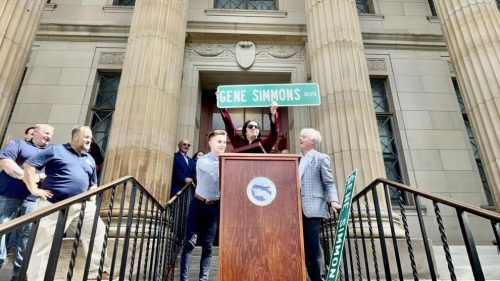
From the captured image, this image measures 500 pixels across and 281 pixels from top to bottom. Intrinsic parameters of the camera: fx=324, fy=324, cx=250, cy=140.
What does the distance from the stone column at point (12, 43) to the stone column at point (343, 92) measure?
5.91 metres

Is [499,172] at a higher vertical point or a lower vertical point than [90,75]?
lower

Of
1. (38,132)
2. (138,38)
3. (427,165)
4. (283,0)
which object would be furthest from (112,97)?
(427,165)

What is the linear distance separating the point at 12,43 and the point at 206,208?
5.50 m

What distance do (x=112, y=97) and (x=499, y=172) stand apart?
A: 8.84 meters

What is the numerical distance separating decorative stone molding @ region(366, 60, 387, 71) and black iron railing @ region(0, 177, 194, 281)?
20.0 ft

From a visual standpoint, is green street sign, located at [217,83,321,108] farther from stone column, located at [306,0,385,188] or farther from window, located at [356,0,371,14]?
window, located at [356,0,371,14]

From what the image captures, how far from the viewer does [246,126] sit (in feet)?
12.0

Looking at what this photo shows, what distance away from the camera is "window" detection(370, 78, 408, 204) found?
814cm

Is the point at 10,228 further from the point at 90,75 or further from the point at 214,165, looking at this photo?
the point at 90,75

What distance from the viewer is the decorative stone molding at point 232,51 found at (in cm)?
905

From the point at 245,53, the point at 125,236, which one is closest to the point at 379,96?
the point at 245,53

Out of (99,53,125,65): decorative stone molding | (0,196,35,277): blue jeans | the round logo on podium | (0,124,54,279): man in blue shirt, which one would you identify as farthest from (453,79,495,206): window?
(99,53,125,65): decorative stone molding

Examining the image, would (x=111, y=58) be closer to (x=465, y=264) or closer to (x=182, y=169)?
(x=182, y=169)

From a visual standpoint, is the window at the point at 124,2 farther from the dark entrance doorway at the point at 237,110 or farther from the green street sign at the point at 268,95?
the green street sign at the point at 268,95
